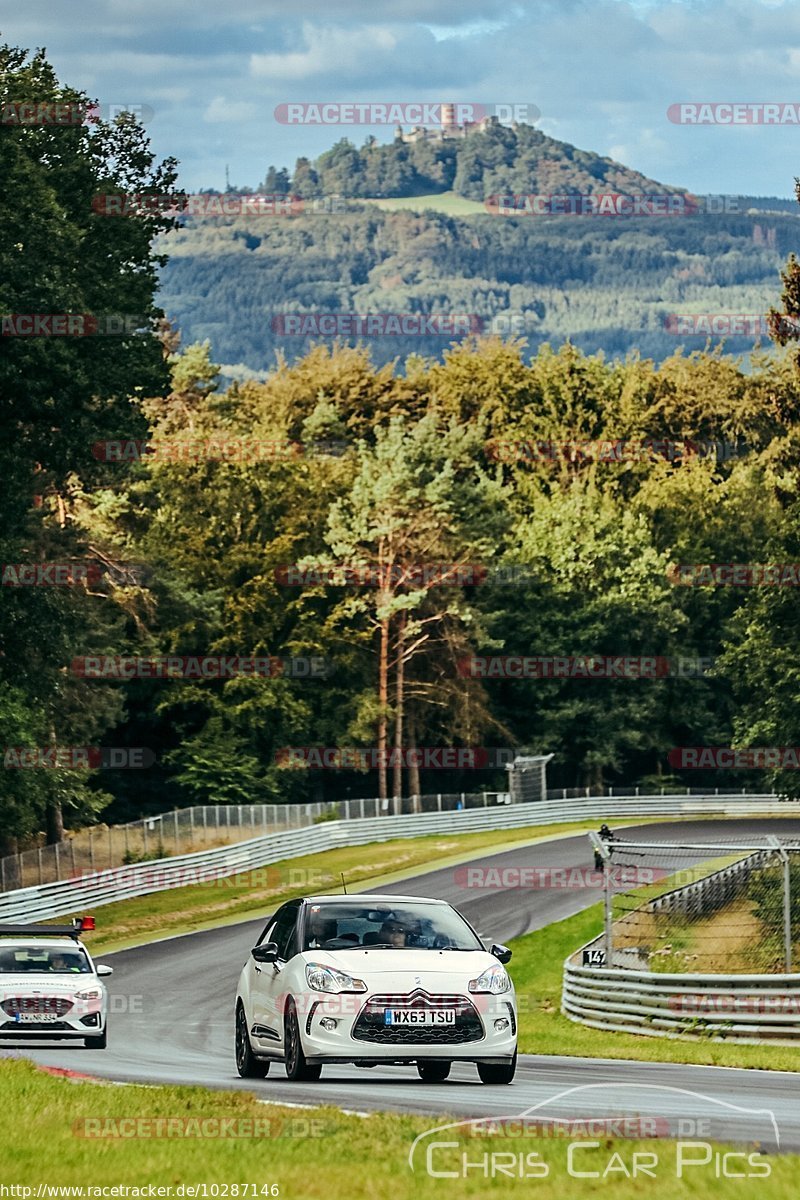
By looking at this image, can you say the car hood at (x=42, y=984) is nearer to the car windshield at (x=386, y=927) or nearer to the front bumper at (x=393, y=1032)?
the car windshield at (x=386, y=927)

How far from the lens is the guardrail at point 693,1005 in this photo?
2392 centimetres

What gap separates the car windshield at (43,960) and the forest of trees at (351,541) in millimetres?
18241

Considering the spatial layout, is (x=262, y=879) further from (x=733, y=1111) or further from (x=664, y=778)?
(x=733, y=1111)

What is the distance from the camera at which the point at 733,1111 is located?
1302 cm

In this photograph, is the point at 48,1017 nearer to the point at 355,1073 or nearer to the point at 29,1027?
the point at 29,1027

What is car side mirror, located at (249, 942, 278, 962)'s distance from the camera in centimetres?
1742

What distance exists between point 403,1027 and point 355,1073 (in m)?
2.74

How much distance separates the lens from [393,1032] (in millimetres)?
15977
